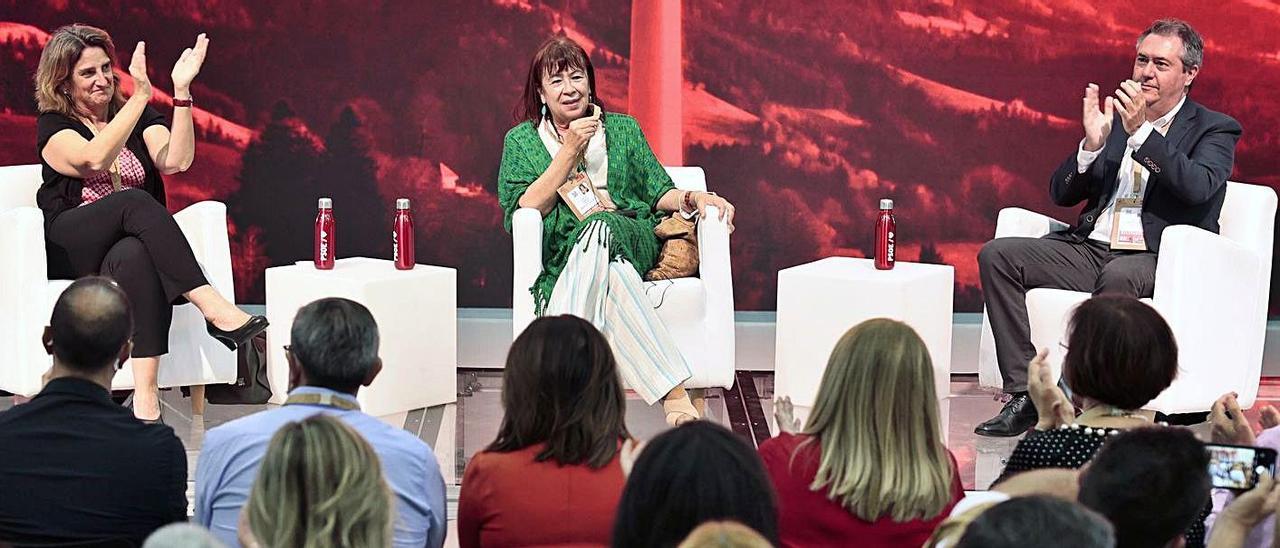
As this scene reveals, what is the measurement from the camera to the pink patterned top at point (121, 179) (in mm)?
4555

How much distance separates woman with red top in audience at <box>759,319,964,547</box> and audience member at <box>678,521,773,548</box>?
901mm

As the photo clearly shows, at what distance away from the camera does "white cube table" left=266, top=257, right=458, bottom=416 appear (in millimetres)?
4586

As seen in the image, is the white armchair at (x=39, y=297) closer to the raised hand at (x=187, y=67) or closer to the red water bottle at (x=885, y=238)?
the raised hand at (x=187, y=67)

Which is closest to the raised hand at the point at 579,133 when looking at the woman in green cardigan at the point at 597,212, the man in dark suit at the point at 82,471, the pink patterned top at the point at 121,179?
the woman in green cardigan at the point at 597,212

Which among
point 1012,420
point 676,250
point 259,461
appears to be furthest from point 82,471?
point 1012,420

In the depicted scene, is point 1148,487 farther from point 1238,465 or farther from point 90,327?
point 90,327

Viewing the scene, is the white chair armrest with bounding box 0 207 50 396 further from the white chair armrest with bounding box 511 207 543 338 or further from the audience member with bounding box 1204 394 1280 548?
the audience member with bounding box 1204 394 1280 548

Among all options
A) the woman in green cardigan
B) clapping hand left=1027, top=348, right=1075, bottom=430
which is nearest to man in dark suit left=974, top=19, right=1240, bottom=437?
the woman in green cardigan

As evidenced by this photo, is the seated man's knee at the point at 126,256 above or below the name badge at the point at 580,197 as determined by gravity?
below

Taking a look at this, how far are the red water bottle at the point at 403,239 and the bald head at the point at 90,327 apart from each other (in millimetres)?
1992

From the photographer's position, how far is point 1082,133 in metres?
5.70

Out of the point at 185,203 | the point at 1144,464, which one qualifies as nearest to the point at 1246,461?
the point at 1144,464

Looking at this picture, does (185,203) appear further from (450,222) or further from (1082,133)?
(1082,133)

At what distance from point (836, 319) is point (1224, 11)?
2146 millimetres
